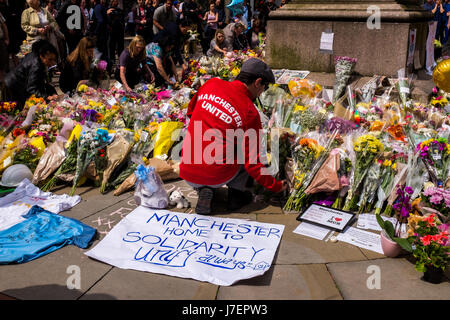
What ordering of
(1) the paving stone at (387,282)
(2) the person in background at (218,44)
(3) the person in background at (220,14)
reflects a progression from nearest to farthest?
(1) the paving stone at (387,282) → (2) the person in background at (218,44) → (3) the person in background at (220,14)

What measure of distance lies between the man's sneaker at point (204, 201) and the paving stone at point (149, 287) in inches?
37.8

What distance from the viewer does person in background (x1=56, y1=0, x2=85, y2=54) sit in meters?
9.17

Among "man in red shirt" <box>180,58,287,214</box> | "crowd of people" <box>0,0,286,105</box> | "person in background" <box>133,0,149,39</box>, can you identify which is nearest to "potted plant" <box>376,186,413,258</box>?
"man in red shirt" <box>180,58,287,214</box>

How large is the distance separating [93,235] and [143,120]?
217 cm

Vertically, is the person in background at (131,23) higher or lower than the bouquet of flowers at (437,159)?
higher

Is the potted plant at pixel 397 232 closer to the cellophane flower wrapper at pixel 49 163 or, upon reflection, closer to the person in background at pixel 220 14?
the cellophane flower wrapper at pixel 49 163

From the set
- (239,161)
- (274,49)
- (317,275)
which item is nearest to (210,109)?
(239,161)

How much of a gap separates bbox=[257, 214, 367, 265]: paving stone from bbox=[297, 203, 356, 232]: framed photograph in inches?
8.0

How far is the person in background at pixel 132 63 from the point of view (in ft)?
22.8

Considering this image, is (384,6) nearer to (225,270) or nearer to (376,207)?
(376,207)

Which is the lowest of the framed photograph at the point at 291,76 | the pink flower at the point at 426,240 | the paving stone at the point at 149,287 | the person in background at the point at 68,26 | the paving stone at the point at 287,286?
the paving stone at the point at 287,286

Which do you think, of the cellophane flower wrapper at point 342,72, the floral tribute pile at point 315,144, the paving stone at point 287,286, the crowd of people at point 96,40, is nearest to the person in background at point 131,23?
the crowd of people at point 96,40

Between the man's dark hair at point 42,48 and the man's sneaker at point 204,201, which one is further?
the man's dark hair at point 42,48

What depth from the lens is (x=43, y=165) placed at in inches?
171
